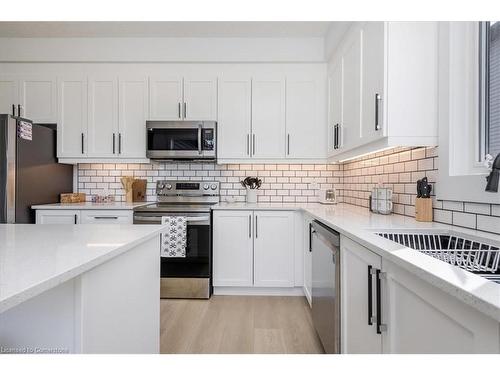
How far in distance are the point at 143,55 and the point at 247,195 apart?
1775 mm

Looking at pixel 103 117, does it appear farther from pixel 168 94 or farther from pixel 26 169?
pixel 26 169

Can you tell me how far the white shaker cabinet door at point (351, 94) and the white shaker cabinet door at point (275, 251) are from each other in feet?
3.01

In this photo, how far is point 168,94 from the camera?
10.5 feet

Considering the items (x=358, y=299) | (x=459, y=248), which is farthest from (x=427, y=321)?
(x=459, y=248)

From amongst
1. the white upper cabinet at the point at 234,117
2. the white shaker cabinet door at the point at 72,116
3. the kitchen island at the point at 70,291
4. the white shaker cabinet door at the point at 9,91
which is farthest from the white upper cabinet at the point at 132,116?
the kitchen island at the point at 70,291

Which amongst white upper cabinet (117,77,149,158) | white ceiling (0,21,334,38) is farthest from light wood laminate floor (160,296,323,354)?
white ceiling (0,21,334,38)

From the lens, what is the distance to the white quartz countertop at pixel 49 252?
0.64 meters

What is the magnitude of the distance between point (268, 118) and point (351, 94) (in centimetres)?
102

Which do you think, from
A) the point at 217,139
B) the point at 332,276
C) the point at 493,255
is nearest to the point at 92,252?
the point at 332,276

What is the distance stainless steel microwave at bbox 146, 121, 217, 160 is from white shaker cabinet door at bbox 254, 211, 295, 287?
0.83 metres

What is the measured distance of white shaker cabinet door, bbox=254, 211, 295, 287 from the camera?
297 cm

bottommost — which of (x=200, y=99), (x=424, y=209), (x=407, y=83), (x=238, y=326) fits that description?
(x=238, y=326)

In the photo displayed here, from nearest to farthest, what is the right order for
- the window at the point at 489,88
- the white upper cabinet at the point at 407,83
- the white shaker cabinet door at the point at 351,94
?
the window at the point at 489,88, the white upper cabinet at the point at 407,83, the white shaker cabinet door at the point at 351,94

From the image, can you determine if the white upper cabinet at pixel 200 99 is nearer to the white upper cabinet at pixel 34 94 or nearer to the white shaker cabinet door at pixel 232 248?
the white shaker cabinet door at pixel 232 248
